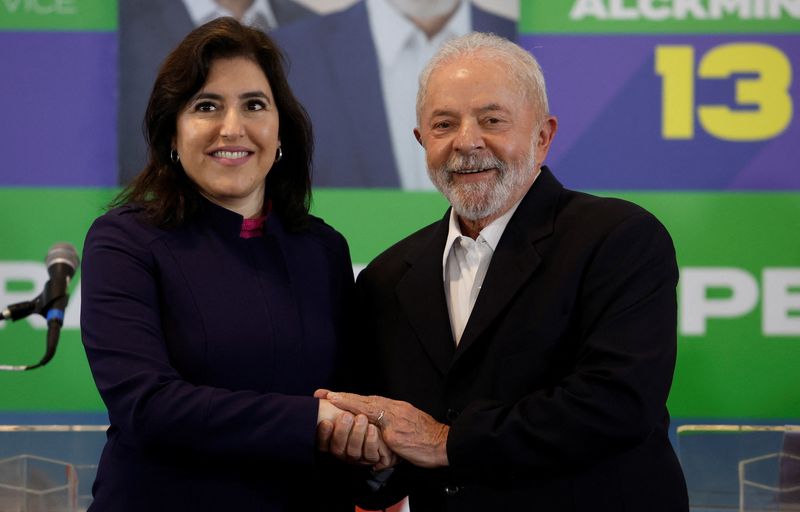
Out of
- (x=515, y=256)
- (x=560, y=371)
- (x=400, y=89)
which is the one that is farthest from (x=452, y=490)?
(x=400, y=89)

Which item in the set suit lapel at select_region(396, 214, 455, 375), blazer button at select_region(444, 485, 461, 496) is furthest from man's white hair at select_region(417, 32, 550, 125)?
blazer button at select_region(444, 485, 461, 496)

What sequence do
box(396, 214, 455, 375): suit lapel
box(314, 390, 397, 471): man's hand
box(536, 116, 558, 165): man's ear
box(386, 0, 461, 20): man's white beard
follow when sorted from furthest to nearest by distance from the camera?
box(386, 0, 461, 20): man's white beard, box(536, 116, 558, 165): man's ear, box(396, 214, 455, 375): suit lapel, box(314, 390, 397, 471): man's hand

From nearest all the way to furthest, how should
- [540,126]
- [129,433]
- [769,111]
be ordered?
[129,433]
[540,126]
[769,111]

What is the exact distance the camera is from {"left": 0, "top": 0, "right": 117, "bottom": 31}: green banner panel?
173 inches

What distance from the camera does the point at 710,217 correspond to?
4.29m

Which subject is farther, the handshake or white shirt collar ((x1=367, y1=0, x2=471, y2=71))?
white shirt collar ((x1=367, y1=0, x2=471, y2=71))

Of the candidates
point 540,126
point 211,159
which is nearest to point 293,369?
point 211,159

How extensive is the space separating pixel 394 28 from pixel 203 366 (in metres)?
2.35

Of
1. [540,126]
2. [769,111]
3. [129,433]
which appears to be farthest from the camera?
[769,111]

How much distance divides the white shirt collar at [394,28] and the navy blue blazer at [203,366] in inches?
77.4

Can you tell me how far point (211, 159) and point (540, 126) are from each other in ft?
2.64

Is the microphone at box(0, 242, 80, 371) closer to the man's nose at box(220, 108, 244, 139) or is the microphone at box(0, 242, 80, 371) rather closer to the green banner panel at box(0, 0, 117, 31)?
the man's nose at box(220, 108, 244, 139)

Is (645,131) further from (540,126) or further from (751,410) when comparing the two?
(540,126)

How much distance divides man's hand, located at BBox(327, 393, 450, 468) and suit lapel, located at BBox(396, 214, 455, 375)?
0.12m
